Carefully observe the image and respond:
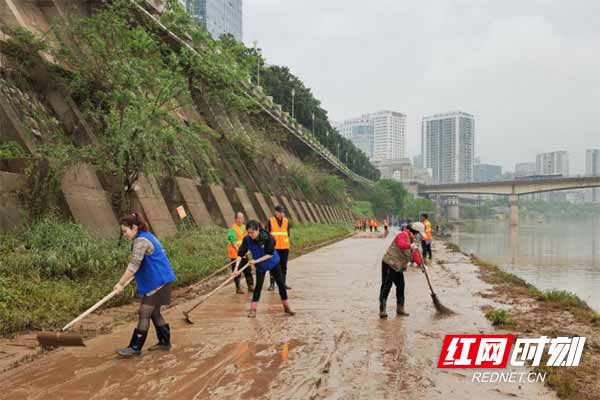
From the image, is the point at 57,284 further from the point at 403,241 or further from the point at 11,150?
the point at 403,241

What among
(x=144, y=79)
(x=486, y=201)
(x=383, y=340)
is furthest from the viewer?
(x=486, y=201)

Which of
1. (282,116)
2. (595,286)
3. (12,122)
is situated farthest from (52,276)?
(282,116)

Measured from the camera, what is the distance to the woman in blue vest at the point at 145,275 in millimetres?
6109

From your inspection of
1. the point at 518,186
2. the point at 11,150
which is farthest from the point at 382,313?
the point at 518,186

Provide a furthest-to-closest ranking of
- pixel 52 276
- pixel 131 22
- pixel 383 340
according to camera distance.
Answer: pixel 131 22, pixel 52 276, pixel 383 340

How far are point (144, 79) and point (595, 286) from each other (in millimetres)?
14479

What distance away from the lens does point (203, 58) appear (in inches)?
737

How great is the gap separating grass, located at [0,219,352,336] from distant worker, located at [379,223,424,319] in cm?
457

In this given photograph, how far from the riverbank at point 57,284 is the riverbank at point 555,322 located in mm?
5749

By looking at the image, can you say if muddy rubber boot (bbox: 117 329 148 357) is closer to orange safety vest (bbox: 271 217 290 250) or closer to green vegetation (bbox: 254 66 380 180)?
orange safety vest (bbox: 271 217 290 250)

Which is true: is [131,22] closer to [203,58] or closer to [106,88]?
[203,58]

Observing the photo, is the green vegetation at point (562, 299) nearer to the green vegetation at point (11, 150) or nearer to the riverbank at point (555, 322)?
the riverbank at point (555, 322)

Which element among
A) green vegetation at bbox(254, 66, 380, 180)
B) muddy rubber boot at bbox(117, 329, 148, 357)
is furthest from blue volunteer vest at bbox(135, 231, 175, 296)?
green vegetation at bbox(254, 66, 380, 180)

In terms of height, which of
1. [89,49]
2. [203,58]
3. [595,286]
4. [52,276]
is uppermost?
[203,58]
